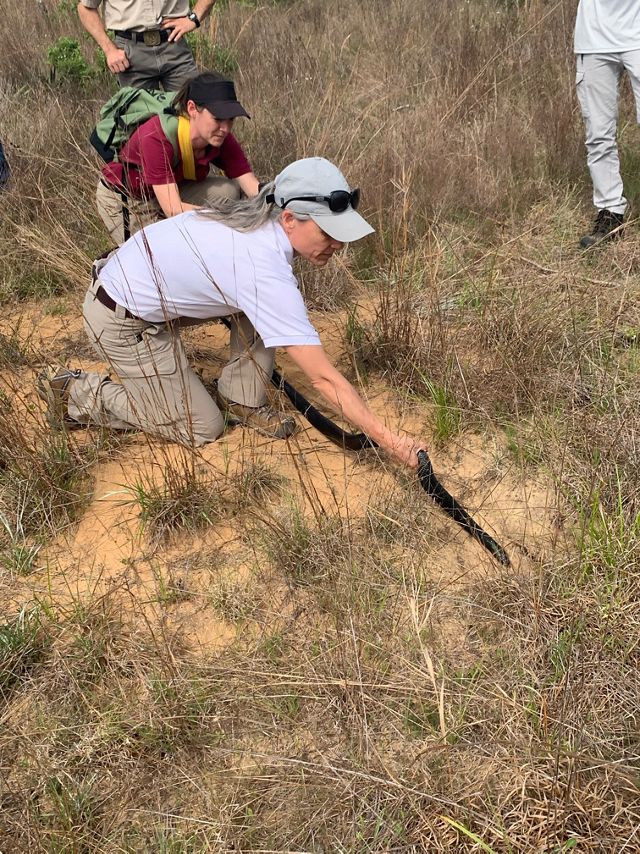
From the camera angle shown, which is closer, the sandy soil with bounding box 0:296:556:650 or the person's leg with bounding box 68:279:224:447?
the sandy soil with bounding box 0:296:556:650

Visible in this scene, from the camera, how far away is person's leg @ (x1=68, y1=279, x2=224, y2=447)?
2898mm

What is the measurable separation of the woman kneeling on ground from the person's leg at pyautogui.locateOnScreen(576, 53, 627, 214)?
214 cm

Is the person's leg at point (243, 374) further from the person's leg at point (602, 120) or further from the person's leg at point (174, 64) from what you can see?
the person's leg at point (602, 120)

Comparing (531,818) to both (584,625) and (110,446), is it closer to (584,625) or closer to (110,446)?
(584,625)

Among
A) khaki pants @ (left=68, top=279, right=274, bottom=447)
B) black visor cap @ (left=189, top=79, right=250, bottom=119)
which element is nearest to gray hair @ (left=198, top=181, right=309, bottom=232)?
khaki pants @ (left=68, top=279, right=274, bottom=447)

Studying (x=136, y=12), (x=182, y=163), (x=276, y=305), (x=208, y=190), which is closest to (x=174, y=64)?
(x=136, y=12)

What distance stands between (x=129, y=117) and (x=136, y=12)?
1.01 metres

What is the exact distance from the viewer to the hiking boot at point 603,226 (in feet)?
13.2

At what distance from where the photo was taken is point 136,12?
3898mm

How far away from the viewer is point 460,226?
4.33m

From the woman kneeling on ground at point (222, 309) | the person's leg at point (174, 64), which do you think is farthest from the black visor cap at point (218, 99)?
the person's leg at point (174, 64)

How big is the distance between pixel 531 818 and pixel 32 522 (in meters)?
1.74

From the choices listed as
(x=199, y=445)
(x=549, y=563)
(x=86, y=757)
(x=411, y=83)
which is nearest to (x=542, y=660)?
(x=549, y=563)

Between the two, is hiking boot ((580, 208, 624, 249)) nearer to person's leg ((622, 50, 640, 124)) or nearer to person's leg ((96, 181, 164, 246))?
person's leg ((622, 50, 640, 124))
